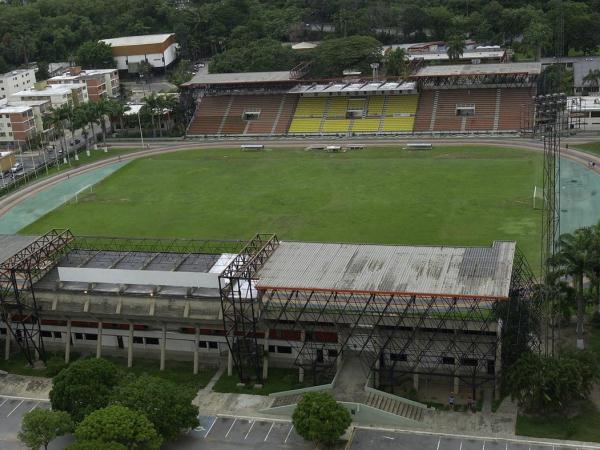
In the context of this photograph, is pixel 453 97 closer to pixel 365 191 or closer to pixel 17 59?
pixel 365 191

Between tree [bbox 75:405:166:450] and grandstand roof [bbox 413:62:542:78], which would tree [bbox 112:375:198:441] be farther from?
grandstand roof [bbox 413:62:542:78]

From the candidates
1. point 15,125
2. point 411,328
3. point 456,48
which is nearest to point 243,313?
point 411,328

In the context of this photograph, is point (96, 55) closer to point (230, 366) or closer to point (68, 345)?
point (68, 345)

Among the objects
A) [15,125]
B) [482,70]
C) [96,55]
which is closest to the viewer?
[482,70]

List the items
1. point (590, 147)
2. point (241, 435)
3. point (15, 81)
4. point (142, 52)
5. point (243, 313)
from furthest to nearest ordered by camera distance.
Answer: point (142, 52)
point (15, 81)
point (590, 147)
point (243, 313)
point (241, 435)

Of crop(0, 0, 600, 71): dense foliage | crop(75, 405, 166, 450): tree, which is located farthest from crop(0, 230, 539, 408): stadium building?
crop(0, 0, 600, 71): dense foliage

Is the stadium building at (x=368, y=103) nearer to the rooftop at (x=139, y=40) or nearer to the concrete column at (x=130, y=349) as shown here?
the rooftop at (x=139, y=40)

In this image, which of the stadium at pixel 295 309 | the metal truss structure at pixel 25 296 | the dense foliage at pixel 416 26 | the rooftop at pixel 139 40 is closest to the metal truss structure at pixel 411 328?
the stadium at pixel 295 309
